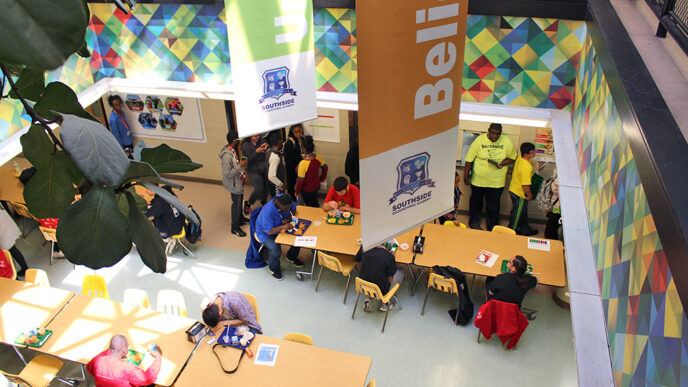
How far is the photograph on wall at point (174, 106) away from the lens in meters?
10.2

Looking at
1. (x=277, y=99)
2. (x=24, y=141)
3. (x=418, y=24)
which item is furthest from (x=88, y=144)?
(x=277, y=99)

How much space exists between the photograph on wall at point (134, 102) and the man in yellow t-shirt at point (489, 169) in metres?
6.54

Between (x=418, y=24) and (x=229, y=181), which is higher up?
(x=418, y=24)

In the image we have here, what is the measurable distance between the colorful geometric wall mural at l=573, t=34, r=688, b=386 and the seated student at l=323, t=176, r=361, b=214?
148 inches

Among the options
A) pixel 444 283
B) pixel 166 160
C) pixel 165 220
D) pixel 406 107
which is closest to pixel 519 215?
pixel 444 283

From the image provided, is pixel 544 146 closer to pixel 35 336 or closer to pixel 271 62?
pixel 271 62

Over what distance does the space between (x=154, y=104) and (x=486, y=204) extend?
6705mm

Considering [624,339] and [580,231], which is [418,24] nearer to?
[624,339]

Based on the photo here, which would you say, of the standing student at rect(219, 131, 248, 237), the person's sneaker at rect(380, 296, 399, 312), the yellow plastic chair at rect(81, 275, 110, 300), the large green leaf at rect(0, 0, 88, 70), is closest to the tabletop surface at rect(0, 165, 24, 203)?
the yellow plastic chair at rect(81, 275, 110, 300)

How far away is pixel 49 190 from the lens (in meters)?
0.86

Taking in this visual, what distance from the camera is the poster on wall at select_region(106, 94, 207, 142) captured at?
1027 cm

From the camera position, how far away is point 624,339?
3.06 metres

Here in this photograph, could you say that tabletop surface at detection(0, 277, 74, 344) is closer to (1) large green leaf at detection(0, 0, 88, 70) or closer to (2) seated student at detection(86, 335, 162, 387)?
(2) seated student at detection(86, 335, 162, 387)

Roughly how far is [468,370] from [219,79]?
5.24m
